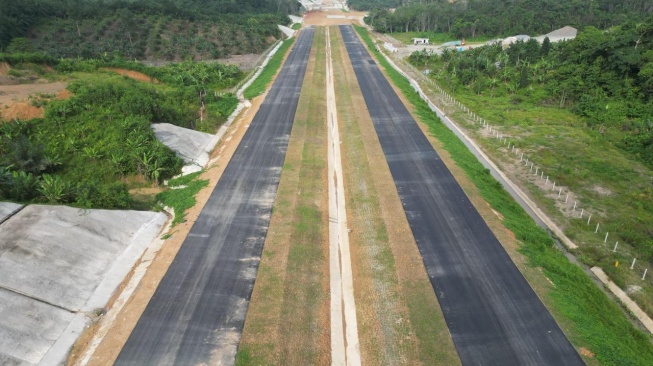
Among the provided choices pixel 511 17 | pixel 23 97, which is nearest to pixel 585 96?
pixel 511 17

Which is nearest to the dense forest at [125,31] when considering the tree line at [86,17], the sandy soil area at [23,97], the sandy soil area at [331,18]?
the tree line at [86,17]

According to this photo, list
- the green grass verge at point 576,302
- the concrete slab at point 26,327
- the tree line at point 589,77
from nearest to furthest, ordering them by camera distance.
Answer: the concrete slab at point 26,327, the green grass verge at point 576,302, the tree line at point 589,77

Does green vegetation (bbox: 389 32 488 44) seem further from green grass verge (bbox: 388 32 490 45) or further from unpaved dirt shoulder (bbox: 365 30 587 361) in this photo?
unpaved dirt shoulder (bbox: 365 30 587 361)

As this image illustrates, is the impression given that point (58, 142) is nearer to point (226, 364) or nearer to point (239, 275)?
point (239, 275)

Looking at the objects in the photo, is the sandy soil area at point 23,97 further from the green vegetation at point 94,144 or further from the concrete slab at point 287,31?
the concrete slab at point 287,31

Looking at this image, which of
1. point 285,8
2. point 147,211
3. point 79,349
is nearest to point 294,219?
point 147,211

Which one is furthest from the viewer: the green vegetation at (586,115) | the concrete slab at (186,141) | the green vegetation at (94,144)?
the concrete slab at (186,141)

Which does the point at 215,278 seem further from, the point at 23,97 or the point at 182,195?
the point at 23,97
